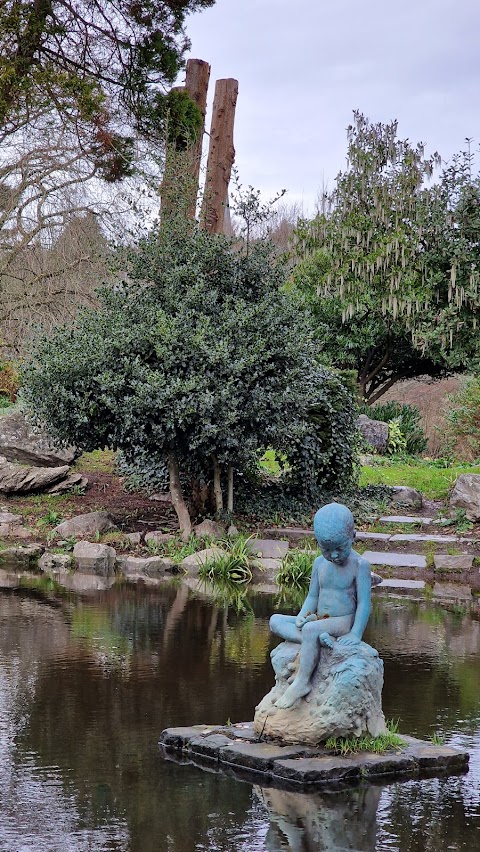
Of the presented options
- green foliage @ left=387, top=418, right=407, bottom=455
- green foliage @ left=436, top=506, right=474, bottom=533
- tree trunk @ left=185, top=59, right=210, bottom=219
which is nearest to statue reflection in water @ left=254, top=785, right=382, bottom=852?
green foliage @ left=436, top=506, right=474, bottom=533

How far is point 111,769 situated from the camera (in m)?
5.54

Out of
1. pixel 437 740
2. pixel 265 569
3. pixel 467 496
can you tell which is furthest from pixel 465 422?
pixel 437 740

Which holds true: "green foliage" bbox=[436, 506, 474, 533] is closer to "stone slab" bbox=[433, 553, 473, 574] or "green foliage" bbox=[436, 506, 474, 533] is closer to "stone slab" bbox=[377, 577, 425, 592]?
"stone slab" bbox=[433, 553, 473, 574]

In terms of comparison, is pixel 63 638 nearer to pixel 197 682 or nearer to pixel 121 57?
pixel 197 682

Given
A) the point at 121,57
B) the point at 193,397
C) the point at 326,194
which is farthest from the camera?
the point at 326,194

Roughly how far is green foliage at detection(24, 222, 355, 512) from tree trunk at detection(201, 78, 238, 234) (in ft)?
8.27

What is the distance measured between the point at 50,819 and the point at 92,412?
882cm

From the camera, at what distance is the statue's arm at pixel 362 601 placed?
5.97 m

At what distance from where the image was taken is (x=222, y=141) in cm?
1653

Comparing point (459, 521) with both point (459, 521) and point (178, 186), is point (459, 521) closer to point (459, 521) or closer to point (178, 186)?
point (459, 521)

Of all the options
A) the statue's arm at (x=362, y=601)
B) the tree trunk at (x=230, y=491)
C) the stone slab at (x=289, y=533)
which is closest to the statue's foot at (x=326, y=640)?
the statue's arm at (x=362, y=601)

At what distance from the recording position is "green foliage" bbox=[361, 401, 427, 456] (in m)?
22.8

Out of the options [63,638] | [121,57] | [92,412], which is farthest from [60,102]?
[63,638]

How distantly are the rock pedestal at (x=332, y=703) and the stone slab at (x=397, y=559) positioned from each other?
744 centimetres
